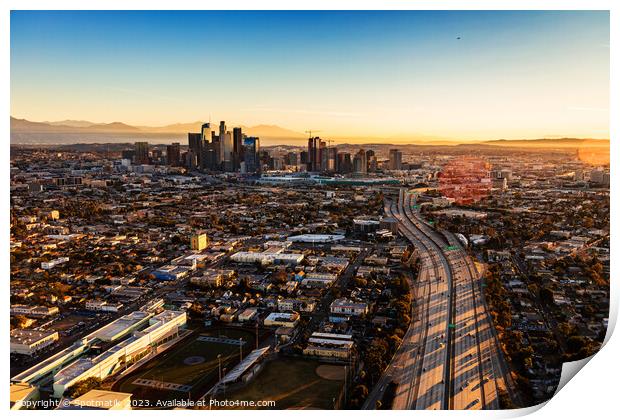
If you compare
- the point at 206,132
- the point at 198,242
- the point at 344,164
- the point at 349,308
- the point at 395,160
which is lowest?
the point at 349,308

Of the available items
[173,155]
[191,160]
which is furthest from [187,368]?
[173,155]

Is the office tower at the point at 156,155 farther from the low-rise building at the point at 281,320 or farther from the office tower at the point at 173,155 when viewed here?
the low-rise building at the point at 281,320

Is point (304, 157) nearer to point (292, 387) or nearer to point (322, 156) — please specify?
point (322, 156)

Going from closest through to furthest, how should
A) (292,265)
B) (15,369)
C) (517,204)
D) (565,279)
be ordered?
(15,369) → (565,279) → (292,265) → (517,204)

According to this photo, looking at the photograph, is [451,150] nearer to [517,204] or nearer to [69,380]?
[517,204]

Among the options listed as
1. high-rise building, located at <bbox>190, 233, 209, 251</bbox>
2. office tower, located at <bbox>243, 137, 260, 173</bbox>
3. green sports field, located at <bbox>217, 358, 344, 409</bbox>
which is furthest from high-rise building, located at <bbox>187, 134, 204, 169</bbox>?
green sports field, located at <bbox>217, 358, 344, 409</bbox>

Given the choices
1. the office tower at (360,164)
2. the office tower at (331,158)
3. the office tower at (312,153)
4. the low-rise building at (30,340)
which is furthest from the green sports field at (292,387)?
the office tower at (360,164)
